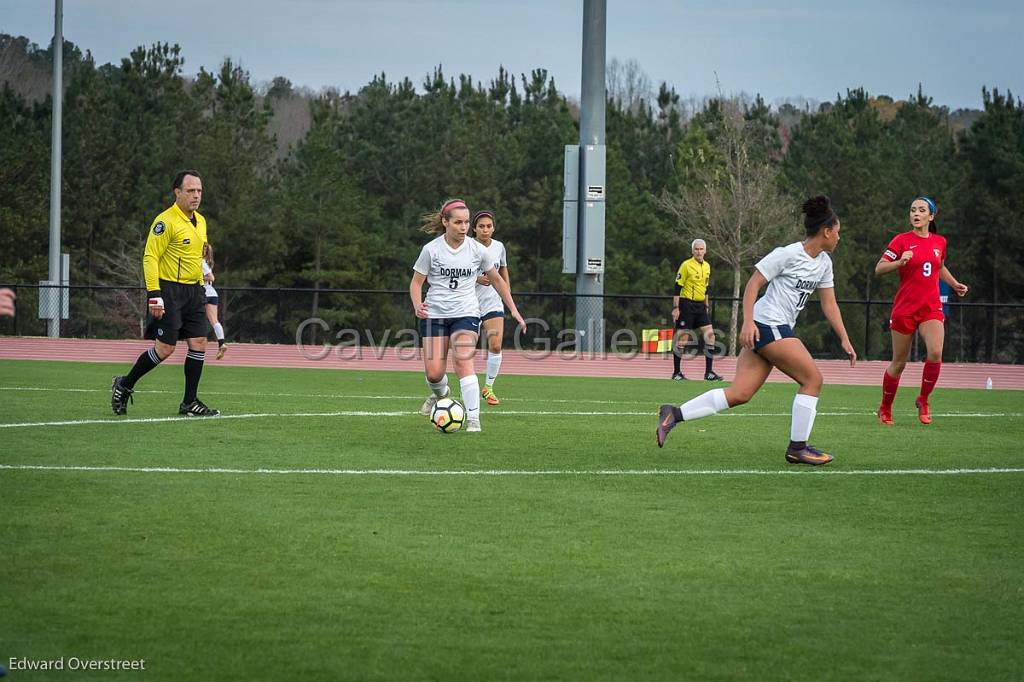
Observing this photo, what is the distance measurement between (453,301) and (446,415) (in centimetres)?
109

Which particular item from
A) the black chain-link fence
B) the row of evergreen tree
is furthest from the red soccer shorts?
the row of evergreen tree

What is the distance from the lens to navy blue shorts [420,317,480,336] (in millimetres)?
11812

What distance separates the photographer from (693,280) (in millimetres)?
22562

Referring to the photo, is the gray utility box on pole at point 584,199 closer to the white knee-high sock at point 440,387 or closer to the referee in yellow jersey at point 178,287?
the referee in yellow jersey at point 178,287

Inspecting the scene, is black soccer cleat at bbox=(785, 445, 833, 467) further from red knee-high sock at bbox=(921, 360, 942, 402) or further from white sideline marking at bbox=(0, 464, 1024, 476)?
red knee-high sock at bbox=(921, 360, 942, 402)

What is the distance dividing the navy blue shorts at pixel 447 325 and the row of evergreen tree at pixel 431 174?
4185 cm

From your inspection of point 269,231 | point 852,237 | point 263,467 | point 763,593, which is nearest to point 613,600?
point 763,593

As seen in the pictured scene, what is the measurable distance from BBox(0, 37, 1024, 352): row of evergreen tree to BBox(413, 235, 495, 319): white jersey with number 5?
137 ft

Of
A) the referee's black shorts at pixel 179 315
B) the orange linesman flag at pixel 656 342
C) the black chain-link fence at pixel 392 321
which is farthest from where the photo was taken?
the black chain-link fence at pixel 392 321

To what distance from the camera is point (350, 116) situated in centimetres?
6188

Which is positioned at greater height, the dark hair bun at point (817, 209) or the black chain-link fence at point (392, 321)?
the dark hair bun at point (817, 209)

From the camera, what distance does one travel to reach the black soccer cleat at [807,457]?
985 cm

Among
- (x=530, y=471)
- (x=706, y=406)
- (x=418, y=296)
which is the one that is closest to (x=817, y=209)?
(x=706, y=406)

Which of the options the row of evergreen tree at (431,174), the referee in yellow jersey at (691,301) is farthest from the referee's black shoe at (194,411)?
the row of evergreen tree at (431,174)
